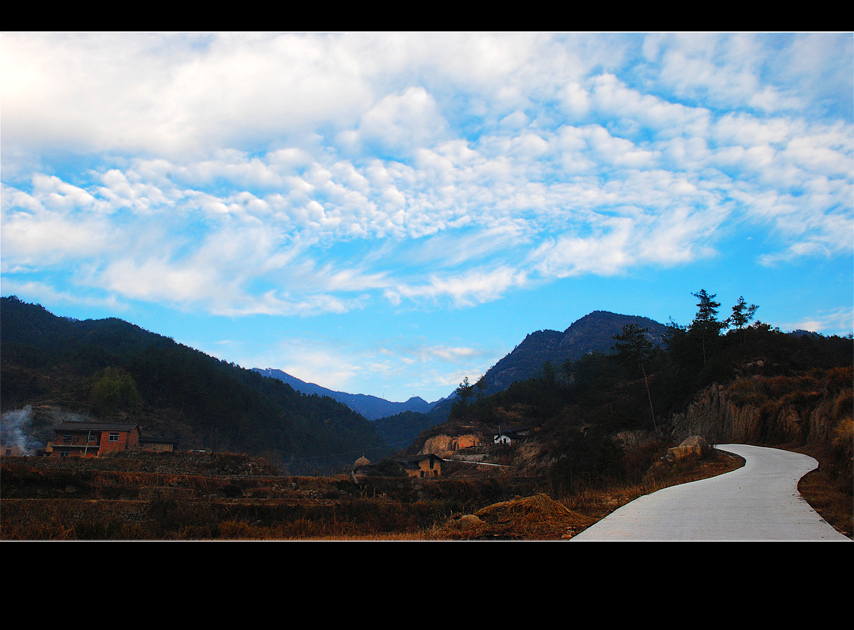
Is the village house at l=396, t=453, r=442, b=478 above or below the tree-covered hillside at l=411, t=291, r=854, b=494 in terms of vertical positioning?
below

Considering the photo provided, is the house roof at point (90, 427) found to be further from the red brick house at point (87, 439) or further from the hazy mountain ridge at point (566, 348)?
the hazy mountain ridge at point (566, 348)

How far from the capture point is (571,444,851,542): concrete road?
18.7 ft

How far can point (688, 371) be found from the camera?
4212 cm

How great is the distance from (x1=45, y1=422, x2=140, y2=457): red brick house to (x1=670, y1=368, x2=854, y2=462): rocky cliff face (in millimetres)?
50725

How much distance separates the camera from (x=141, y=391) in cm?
8312

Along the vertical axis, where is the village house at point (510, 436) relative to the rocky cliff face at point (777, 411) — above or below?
below

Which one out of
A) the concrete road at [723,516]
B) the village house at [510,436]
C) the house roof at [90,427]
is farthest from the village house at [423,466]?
the concrete road at [723,516]

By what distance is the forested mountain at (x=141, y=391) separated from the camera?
218 ft

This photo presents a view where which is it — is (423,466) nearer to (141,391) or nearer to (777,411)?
(777,411)

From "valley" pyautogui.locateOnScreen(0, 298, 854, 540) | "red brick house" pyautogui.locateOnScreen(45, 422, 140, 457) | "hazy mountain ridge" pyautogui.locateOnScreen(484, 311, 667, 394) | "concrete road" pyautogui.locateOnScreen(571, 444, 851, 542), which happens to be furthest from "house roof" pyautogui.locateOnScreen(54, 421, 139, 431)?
"hazy mountain ridge" pyautogui.locateOnScreen(484, 311, 667, 394)

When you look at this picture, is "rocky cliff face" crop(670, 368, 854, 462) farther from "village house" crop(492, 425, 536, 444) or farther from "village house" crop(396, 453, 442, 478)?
"village house" crop(492, 425, 536, 444)

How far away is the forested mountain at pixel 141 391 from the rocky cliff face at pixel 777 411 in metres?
72.0
